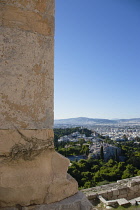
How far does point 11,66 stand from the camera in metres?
1.86

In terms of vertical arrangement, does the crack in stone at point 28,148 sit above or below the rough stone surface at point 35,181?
above

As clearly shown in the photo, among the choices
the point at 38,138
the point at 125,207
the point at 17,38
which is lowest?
the point at 125,207

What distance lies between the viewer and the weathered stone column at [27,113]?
1.78 meters

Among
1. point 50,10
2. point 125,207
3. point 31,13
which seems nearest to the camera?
point 31,13

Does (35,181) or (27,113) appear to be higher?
(27,113)

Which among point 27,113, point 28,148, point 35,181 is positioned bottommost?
A: point 35,181

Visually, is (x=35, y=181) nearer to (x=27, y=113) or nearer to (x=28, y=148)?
(x=28, y=148)

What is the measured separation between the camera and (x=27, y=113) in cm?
188

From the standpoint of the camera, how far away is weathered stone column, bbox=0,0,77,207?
1.78 metres

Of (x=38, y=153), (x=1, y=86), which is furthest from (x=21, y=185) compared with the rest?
(x=1, y=86)

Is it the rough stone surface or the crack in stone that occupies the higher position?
the crack in stone

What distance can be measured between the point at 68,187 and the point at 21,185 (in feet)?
1.62

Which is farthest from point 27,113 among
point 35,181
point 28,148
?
point 35,181

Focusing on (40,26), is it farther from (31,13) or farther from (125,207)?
(125,207)
